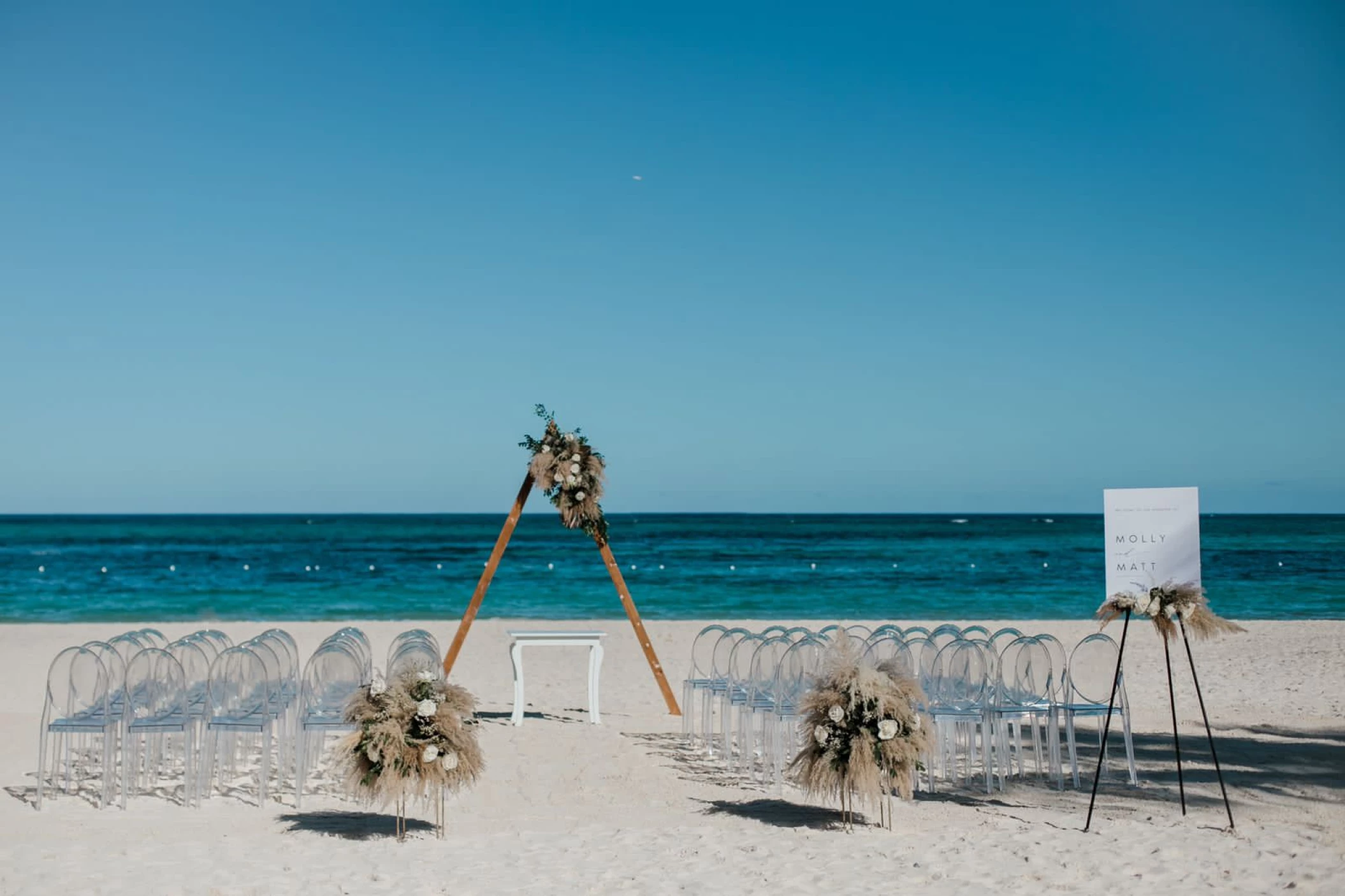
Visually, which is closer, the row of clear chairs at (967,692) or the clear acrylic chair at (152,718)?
the clear acrylic chair at (152,718)

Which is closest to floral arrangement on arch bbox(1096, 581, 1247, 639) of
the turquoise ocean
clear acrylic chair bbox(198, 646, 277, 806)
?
clear acrylic chair bbox(198, 646, 277, 806)

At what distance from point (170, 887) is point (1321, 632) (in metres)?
17.4

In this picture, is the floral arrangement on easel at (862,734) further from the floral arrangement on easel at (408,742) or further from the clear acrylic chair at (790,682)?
the floral arrangement on easel at (408,742)

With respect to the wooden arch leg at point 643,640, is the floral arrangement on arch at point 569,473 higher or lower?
higher

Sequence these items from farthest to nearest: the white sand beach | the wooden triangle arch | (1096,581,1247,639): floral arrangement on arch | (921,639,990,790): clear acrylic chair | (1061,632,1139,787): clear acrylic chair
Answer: the wooden triangle arch, (1061,632,1139,787): clear acrylic chair, (921,639,990,790): clear acrylic chair, (1096,581,1247,639): floral arrangement on arch, the white sand beach

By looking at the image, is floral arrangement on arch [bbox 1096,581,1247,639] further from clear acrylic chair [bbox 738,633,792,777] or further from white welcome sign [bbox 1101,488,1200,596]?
clear acrylic chair [bbox 738,633,792,777]

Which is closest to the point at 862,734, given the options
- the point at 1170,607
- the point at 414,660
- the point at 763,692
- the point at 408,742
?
the point at 1170,607

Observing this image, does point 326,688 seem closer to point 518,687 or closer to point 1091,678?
point 518,687

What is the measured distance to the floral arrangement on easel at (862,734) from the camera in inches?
242

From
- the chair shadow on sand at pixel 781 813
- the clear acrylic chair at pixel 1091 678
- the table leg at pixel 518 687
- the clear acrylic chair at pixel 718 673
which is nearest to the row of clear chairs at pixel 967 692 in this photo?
the clear acrylic chair at pixel 1091 678

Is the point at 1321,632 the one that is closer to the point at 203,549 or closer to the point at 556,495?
the point at 556,495

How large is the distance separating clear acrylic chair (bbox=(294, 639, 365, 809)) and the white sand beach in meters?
0.50

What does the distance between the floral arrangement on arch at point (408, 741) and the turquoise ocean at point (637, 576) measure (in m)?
17.4

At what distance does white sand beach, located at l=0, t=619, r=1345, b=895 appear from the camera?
5359 millimetres
